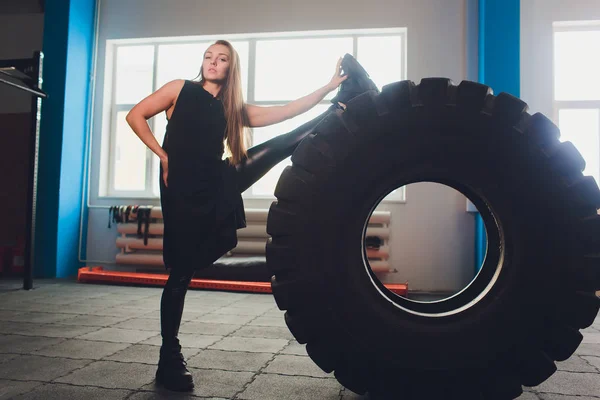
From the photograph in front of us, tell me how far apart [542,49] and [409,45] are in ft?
4.28

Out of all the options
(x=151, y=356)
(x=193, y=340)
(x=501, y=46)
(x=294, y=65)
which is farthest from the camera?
(x=294, y=65)

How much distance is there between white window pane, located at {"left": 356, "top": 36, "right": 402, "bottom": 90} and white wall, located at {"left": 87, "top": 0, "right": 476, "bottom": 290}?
0.60ft

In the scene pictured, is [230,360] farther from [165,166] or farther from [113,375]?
[165,166]

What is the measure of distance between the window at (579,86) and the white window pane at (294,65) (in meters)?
2.21

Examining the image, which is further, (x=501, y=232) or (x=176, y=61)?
(x=176, y=61)

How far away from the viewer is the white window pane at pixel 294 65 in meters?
4.84

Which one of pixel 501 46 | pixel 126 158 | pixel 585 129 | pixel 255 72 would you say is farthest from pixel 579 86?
pixel 126 158

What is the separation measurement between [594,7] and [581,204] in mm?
4420

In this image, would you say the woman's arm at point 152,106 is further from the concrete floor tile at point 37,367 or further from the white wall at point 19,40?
the white wall at point 19,40

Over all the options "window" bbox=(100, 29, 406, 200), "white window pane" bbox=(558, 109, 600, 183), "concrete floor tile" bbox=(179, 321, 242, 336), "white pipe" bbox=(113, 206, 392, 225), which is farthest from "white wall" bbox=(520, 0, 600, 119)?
"concrete floor tile" bbox=(179, 321, 242, 336)

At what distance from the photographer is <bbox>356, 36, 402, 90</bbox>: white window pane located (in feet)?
15.4

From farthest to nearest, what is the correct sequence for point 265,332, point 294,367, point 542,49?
point 542,49
point 265,332
point 294,367

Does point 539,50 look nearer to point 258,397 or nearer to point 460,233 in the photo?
point 460,233

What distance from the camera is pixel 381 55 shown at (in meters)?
4.73
